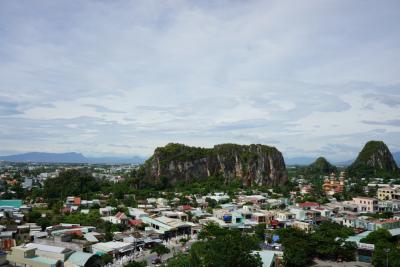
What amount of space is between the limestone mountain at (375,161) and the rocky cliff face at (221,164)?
19.8 metres

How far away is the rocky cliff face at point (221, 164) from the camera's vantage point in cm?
6700

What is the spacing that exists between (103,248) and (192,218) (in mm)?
13581

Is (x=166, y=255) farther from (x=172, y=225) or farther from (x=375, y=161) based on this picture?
(x=375, y=161)

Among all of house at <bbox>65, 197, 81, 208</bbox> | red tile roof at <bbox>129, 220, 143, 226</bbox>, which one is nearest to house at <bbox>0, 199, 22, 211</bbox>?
house at <bbox>65, 197, 81, 208</bbox>

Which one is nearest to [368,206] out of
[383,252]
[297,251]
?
[383,252]

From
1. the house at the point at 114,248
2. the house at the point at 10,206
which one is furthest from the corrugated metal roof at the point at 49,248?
the house at the point at 10,206

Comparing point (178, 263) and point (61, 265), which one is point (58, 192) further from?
point (178, 263)

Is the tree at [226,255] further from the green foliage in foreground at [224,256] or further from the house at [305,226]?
the house at [305,226]

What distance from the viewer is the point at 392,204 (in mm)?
42125

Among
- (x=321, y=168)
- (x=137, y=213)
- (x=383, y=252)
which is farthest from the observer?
(x=321, y=168)

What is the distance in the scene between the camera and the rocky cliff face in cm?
6700

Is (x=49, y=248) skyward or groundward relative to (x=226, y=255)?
groundward

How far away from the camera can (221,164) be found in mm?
71125

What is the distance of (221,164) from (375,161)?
37.7 meters
